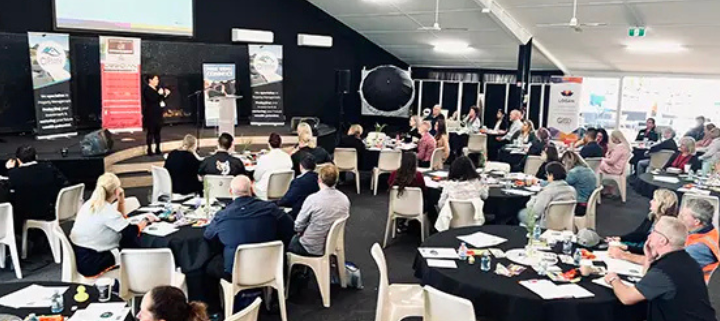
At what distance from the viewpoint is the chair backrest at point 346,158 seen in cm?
938

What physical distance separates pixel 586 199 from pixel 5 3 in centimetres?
1016

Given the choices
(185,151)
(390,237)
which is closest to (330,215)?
(390,237)

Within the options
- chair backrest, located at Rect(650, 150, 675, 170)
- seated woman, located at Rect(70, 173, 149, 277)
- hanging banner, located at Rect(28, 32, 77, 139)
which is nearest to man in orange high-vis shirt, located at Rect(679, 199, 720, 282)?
seated woman, located at Rect(70, 173, 149, 277)

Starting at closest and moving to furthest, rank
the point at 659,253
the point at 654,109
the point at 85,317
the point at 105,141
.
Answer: the point at 85,317 → the point at 659,253 → the point at 105,141 → the point at 654,109

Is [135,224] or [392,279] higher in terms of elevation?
[135,224]

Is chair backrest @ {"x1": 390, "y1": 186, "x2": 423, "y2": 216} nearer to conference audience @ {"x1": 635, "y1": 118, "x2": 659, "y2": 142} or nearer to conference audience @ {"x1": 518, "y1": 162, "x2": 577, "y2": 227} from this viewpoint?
conference audience @ {"x1": 518, "y1": 162, "x2": 577, "y2": 227}

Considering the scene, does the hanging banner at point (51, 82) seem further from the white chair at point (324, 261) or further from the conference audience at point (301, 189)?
the white chair at point (324, 261)

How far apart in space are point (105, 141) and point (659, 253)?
8.10 metres

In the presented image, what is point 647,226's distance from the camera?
4.85 m

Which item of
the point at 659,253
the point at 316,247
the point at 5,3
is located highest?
the point at 5,3

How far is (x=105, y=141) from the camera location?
8.96 m

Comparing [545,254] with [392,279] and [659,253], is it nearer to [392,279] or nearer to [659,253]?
[659,253]

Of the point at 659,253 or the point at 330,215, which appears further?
the point at 330,215

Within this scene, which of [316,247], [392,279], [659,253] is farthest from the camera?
[392,279]
